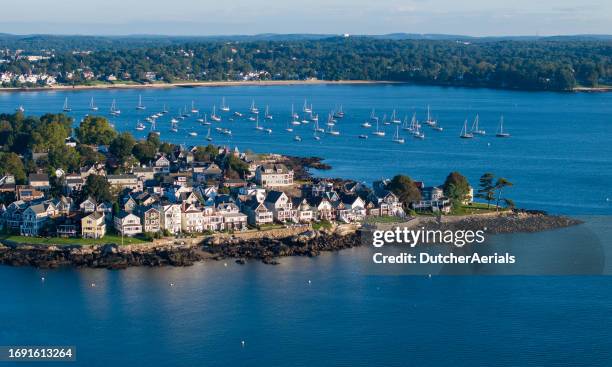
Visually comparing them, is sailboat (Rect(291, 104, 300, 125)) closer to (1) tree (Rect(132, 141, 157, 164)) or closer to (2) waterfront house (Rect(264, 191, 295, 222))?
(1) tree (Rect(132, 141, 157, 164))

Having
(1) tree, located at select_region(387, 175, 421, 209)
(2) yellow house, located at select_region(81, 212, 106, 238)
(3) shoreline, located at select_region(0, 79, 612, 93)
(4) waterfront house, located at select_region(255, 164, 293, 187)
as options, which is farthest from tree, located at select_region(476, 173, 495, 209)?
(3) shoreline, located at select_region(0, 79, 612, 93)

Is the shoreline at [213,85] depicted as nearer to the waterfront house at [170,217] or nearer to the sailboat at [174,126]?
the sailboat at [174,126]

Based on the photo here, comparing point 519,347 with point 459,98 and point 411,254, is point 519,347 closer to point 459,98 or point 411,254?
→ point 411,254

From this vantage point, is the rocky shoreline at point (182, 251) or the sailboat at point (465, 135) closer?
the rocky shoreline at point (182, 251)

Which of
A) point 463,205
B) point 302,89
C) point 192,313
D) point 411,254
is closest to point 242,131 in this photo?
point 463,205

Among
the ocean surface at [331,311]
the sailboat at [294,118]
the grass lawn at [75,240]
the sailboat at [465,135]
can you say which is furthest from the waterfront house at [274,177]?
the sailboat at [294,118]

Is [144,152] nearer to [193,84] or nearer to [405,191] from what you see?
[405,191]

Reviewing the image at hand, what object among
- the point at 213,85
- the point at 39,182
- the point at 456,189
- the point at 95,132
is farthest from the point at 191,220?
the point at 213,85
